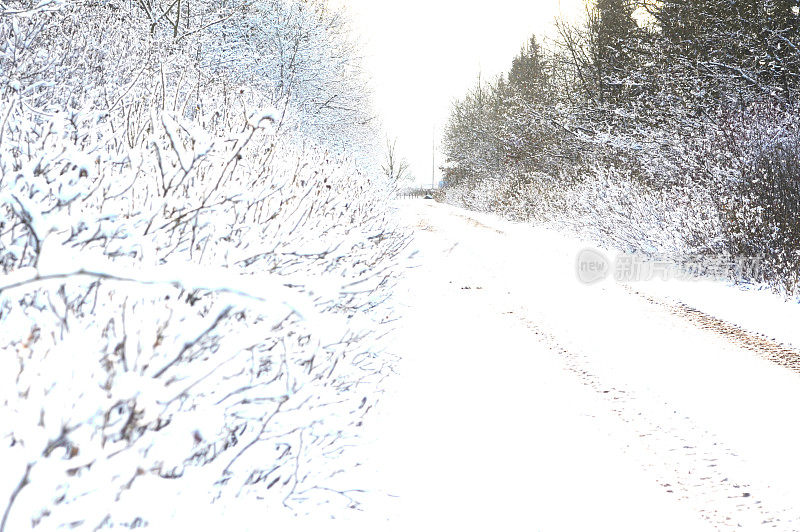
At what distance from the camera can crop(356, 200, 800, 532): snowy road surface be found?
10.6 feet

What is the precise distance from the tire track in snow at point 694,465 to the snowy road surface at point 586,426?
0.01m

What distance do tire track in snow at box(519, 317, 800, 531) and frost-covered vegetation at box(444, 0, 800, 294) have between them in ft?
17.4

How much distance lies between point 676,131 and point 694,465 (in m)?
12.2

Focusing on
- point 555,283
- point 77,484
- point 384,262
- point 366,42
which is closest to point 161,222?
point 77,484

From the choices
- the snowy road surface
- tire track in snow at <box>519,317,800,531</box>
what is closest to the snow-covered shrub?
the snowy road surface

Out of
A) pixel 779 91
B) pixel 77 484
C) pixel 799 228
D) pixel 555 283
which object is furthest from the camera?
pixel 779 91

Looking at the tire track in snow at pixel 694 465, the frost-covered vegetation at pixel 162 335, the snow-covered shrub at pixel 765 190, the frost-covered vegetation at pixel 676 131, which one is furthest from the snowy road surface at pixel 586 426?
the frost-covered vegetation at pixel 676 131

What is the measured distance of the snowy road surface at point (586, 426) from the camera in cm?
324

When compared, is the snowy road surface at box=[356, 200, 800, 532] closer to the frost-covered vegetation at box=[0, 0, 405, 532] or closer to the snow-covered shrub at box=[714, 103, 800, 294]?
the frost-covered vegetation at box=[0, 0, 405, 532]

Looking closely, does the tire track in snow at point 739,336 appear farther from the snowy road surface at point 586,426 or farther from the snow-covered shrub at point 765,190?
the snow-covered shrub at point 765,190

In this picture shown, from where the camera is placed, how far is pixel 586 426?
4344mm

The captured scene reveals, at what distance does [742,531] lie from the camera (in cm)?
299

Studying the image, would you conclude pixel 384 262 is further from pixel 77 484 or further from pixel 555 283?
Result: pixel 555 283

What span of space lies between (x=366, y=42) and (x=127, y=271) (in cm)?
2561
